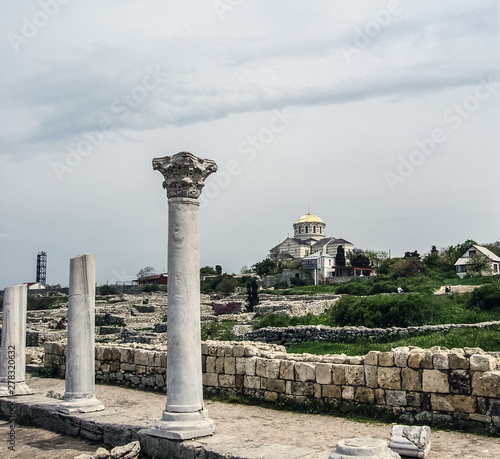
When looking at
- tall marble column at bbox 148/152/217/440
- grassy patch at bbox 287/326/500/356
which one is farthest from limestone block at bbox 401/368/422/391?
grassy patch at bbox 287/326/500/356

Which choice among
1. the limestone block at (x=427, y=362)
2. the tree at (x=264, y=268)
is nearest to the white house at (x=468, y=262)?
the tree at (x=264, y=268)

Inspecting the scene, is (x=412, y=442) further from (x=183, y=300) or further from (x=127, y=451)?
(x=127, y=451)

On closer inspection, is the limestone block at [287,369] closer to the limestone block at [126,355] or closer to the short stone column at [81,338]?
the short stone column at [81,338]

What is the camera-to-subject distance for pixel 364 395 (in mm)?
9492

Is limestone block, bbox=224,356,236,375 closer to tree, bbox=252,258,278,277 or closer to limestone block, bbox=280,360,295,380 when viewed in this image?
limestone block, bbox=280,360,295,380

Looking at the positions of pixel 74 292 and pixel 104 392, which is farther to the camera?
pixel 104 392

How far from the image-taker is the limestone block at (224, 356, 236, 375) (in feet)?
37.7

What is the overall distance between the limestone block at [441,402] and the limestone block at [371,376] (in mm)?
961

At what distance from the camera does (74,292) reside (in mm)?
10352

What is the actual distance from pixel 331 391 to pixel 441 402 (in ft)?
6.26

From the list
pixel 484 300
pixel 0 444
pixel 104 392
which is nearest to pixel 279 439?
pixel 0 444

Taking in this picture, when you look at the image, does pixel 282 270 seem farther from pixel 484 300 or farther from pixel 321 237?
pixel 484 300

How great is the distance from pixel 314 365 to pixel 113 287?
60689 mm

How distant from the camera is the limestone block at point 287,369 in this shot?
10367 mm
